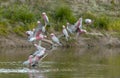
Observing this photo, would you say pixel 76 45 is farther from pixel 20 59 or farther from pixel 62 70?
pixel 62 70

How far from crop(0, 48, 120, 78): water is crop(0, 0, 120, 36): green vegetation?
363cm

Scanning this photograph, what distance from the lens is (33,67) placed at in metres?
24.3

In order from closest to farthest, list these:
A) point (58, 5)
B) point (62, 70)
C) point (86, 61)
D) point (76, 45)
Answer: point (62, 70) < point (86, 61) < point (76, 45) < point (58, 5)

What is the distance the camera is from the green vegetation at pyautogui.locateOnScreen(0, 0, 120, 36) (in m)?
36.8

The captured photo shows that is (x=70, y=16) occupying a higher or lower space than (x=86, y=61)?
lower

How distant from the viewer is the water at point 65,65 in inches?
857

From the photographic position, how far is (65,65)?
25.0 m

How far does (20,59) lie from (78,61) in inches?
87.4

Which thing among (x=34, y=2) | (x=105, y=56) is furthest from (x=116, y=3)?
(x=105, y=56)

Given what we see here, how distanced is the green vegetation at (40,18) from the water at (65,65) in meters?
3.63

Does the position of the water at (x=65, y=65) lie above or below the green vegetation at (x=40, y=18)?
above

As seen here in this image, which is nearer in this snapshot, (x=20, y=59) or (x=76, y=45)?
(x=20, y=59)

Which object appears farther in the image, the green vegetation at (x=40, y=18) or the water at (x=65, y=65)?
the green vegetation at (x=40, y=18)

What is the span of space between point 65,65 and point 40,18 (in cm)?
1312
